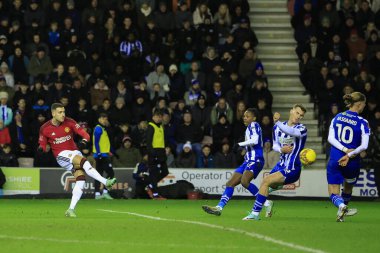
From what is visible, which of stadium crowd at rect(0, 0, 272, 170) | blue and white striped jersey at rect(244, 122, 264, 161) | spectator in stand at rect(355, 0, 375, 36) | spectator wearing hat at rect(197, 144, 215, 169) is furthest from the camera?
spectator in stand at rect(355, 0, 375, 36)

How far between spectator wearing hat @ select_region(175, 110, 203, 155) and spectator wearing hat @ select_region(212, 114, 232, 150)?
40 centimetres

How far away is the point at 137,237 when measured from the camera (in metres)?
13.0

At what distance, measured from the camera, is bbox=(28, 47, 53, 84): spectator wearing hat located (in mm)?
28562

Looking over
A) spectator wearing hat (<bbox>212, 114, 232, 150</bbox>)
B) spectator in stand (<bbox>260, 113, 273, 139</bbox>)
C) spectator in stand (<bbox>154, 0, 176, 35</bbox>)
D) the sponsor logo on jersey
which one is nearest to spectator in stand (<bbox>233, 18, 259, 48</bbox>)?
spectator in stand (<bbox>154, 0, 176, 35</bbox>)

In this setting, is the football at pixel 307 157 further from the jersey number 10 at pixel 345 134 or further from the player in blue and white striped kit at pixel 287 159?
the jersey number 10 at pixel 345 134

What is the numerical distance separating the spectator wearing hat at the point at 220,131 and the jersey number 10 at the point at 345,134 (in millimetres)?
11384

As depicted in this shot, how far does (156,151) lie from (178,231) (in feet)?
39.3

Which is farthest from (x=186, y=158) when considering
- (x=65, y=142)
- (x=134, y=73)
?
(x=65, y=142)

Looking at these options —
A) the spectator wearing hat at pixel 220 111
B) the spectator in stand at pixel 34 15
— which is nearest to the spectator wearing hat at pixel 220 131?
the spectator wearing hat at pixel 220 111

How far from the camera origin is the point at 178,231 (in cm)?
1405

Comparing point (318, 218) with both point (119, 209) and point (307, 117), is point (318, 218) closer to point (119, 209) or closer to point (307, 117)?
point (119, 209)

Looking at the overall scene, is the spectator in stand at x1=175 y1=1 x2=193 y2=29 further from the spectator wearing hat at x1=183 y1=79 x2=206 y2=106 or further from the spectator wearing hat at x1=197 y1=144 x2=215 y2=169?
the spectator wearing hat at x1=197 y1=144 x2=215 y2=169

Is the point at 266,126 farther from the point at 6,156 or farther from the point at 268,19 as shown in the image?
the point at 6,156

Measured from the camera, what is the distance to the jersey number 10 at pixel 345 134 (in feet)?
53.3
